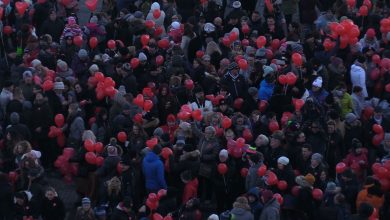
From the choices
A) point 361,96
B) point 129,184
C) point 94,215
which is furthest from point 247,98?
point 94,215

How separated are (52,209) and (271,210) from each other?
302 cm

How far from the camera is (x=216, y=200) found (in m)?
16.2

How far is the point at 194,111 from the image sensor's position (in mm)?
16781

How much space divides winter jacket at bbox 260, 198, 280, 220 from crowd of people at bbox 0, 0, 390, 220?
0.02 meters

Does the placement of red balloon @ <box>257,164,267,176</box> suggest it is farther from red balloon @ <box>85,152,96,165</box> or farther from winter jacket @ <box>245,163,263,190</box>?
red balloon @ <box>85,152,96,165</box>

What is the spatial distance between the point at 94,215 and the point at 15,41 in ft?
21.7

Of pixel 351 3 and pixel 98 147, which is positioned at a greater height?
pixel 351 3

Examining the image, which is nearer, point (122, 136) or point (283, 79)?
point (122, 136)

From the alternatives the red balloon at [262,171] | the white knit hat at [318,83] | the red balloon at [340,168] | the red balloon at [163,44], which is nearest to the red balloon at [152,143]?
the red balloon at [262,171]

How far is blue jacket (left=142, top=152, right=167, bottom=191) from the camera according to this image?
15.5 meters

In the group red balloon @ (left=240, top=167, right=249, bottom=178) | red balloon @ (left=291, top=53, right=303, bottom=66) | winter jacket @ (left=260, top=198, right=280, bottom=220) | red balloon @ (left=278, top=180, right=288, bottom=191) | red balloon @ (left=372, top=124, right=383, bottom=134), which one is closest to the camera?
winter jacket @ (left=260, top=198, right=280, bottom=220)

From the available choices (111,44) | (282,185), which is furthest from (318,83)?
(111,44)

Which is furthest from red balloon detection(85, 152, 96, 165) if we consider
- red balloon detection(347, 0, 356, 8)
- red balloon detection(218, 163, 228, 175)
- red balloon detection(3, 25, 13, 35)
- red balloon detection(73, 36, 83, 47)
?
red balloon detection(347, 0, 356, 8)

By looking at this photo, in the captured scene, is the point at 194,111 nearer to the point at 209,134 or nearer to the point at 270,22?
the point at 209,134
